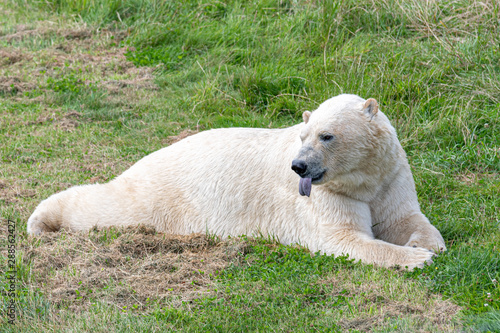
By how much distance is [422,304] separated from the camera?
3.76 m

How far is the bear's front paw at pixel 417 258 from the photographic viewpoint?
13.8ft

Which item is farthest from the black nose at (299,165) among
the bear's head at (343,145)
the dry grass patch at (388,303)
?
the dry grass patch at (388,303)

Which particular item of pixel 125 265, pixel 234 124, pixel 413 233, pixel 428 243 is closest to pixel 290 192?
pixel 413 233

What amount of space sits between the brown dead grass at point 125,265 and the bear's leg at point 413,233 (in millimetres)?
1156

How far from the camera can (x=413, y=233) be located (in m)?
4.65

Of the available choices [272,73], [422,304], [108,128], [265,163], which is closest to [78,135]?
[108,128]

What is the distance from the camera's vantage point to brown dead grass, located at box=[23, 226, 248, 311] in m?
4.06

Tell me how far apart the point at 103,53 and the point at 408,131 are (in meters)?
5.68

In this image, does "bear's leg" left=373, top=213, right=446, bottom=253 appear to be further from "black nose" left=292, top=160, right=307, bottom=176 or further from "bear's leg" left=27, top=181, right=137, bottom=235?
"bear's leg" left=27, top=181, right=137, bottom=235

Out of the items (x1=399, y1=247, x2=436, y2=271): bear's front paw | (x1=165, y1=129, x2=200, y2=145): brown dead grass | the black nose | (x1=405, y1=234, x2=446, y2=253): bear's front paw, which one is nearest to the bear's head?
the black nose

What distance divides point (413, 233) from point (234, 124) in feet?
11.5

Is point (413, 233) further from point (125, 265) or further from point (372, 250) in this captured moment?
point (125, 265)

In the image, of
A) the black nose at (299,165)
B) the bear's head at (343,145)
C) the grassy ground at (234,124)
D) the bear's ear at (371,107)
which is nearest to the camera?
the grassy ground at (234,124)

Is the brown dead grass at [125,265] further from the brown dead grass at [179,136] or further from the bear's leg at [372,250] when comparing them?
the brown dead grass at [179,136]
